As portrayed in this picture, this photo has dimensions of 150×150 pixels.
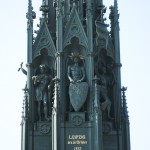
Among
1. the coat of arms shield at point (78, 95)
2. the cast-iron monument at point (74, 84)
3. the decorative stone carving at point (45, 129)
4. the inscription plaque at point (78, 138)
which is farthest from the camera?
the decorative stone carving at point (45, 129)

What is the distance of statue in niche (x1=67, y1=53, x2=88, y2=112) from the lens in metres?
40.2

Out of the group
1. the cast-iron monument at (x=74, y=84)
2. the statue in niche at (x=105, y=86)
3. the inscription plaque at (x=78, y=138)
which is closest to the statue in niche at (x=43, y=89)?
the cast-iron monument at (x=74, y=84)

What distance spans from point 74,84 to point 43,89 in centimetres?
222

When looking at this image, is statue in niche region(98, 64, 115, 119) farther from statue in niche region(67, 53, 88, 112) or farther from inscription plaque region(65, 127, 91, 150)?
inscription plaque region(65, 127, 91, 150)

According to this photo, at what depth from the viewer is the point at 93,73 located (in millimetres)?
40812

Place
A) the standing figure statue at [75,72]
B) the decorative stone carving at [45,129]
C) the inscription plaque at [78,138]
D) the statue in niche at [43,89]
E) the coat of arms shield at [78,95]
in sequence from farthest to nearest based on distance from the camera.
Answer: the statue in niche at [43,89] < the decorative stone carving at [45,129] < the standing figure statue at [75,72] < the coat of arms shield at [78,95] < the inscription plaque at [78,138]

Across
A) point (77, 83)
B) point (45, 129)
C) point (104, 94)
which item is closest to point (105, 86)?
point (104, 94)

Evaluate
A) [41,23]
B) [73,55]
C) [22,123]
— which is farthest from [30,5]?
[22,123]

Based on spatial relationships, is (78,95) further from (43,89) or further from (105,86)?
(43,89)

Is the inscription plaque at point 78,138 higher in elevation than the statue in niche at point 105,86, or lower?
lower

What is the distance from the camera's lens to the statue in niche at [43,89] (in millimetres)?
41300

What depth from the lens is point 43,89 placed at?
136ft

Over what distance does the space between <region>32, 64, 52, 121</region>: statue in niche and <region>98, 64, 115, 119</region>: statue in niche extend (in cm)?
322

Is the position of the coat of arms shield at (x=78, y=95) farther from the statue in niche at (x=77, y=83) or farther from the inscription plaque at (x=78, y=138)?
the inscription plaque at (x=78, y=138)
